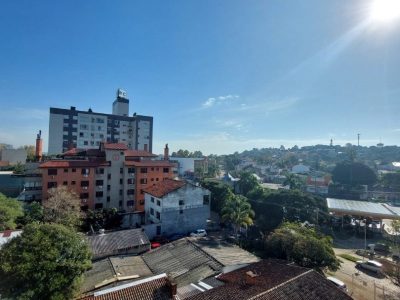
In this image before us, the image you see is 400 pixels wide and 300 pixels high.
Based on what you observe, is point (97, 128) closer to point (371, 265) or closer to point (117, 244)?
point (117, 244)

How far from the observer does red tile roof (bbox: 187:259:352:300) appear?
739 inches

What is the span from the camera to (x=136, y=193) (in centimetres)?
5512

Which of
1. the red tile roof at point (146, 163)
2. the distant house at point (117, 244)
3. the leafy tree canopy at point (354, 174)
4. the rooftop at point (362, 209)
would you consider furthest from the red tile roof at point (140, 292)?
the leafy tree canopy at point (354, 174)

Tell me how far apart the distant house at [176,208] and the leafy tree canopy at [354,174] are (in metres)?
80.6

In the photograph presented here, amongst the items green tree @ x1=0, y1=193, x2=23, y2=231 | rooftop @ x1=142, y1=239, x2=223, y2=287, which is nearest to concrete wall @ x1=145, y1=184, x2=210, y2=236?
rooftop @ x1=142, y1=239, x2=223, y2=287

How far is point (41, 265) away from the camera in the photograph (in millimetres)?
18578

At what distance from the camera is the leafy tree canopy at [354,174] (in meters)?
98.6

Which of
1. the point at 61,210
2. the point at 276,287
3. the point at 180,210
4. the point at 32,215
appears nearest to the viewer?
the point at 276,287

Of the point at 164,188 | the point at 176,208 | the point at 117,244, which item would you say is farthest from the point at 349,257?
the point at 117,244

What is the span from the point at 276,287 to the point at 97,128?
86.8 m

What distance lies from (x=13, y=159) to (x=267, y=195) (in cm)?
8382

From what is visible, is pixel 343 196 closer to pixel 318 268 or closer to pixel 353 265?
pixel 353 265

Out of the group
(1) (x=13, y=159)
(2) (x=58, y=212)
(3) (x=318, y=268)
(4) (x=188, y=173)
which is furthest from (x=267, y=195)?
(1) (x=13, y=159)

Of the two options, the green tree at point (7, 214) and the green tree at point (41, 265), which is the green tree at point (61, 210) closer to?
the green tree at point (7, 214)
